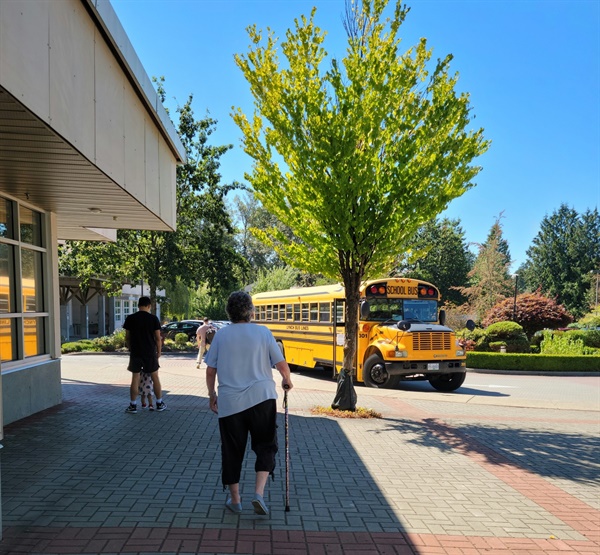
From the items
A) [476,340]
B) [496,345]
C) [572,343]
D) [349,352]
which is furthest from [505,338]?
[349,352]

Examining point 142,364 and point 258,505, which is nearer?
point 258,505

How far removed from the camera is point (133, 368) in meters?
8.12

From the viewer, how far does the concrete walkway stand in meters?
3.90

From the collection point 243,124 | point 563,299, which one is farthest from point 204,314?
point 563,299

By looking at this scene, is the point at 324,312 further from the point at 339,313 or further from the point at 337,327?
the point at 337,327

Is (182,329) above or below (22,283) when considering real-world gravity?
below

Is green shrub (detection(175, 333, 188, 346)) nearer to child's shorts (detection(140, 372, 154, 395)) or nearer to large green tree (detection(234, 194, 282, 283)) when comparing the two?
child's shorts (detection(140, 372, 154, 395))

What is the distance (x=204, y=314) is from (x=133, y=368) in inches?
1185

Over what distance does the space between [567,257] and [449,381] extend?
69.4 m

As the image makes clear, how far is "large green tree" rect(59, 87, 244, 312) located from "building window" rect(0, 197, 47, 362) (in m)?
15.7

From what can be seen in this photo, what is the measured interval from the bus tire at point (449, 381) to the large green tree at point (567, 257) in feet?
206

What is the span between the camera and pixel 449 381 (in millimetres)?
13211

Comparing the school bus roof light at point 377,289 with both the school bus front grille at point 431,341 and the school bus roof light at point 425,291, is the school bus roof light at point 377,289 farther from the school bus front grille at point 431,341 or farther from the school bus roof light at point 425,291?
the school bus front grille at point 431,341

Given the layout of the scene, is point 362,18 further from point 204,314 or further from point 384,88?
point 204,314
